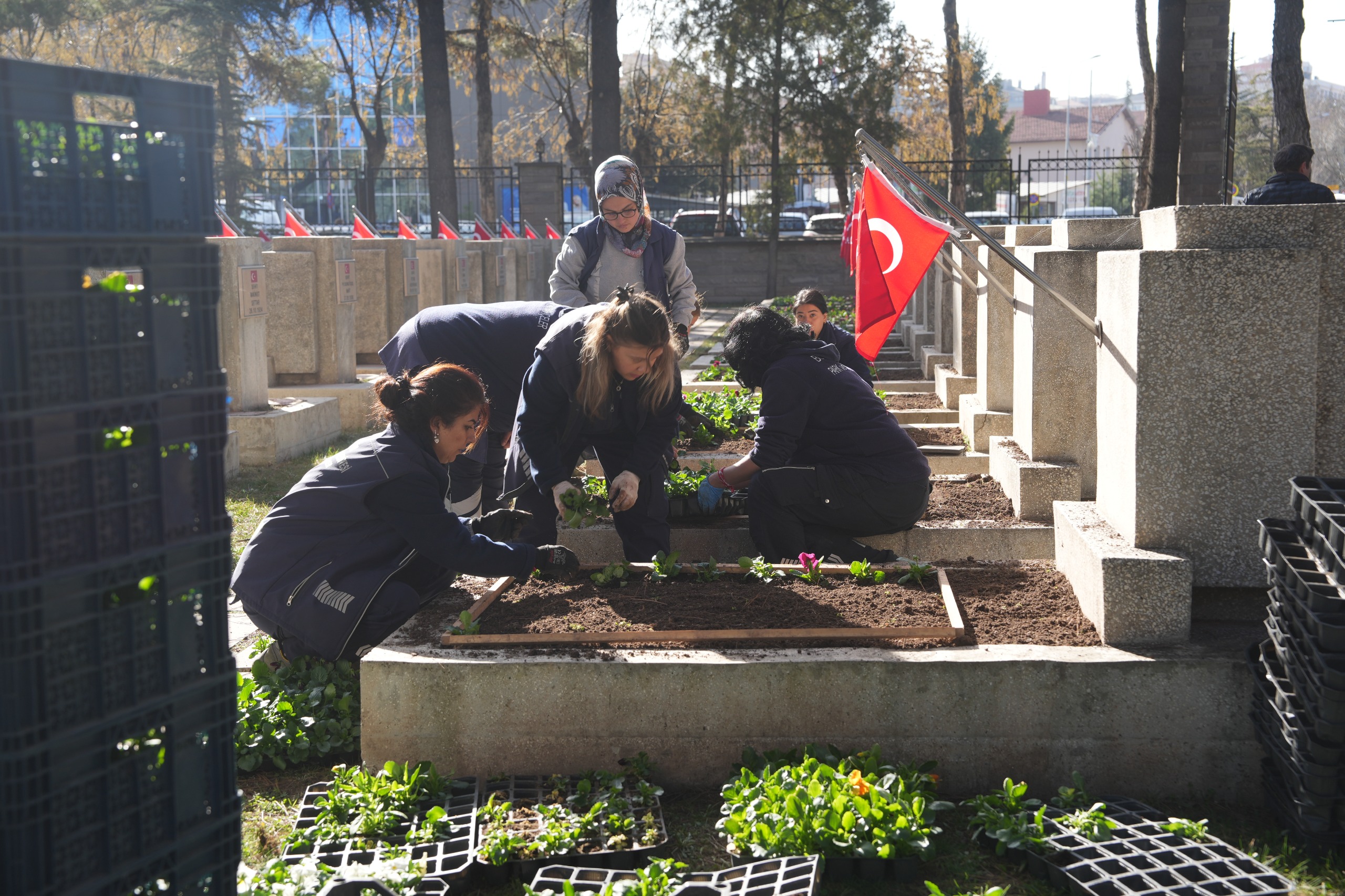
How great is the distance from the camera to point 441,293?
13.9m

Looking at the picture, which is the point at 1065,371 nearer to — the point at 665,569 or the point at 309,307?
the point at 665,569

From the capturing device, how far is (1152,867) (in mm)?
3006

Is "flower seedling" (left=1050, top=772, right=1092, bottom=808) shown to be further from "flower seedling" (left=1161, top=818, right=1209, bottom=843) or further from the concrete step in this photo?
the concrete step

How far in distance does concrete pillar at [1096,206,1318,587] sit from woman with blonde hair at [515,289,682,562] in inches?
67.3

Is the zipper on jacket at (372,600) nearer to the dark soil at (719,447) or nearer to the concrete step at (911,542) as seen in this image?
the concrete step at (911,542)

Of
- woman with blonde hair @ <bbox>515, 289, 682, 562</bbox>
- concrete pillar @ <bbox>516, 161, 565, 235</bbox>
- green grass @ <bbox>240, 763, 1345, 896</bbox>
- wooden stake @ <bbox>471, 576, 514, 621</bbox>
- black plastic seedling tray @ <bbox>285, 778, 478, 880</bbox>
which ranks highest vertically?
Answer: concrete pillar @ <bbox>516, 161, 565, 235</bbox>

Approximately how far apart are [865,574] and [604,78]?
1953 centimetres

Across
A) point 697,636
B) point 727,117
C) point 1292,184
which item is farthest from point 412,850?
point 727,117

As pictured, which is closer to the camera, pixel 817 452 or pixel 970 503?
pixel 817 452

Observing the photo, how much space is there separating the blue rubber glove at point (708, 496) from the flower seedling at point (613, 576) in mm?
1117

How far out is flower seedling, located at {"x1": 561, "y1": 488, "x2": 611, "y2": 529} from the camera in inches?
197

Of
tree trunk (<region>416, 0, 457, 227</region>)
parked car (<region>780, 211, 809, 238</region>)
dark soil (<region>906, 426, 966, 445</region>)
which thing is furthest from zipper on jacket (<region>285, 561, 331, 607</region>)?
parked car (<region>780, 211, 809, 238</region>)

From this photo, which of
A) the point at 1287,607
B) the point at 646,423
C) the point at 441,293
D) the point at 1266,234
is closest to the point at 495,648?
the point at 646,423

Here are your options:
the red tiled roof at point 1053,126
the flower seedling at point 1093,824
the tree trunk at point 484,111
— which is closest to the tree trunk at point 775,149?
the tree trunk at point 484,111
